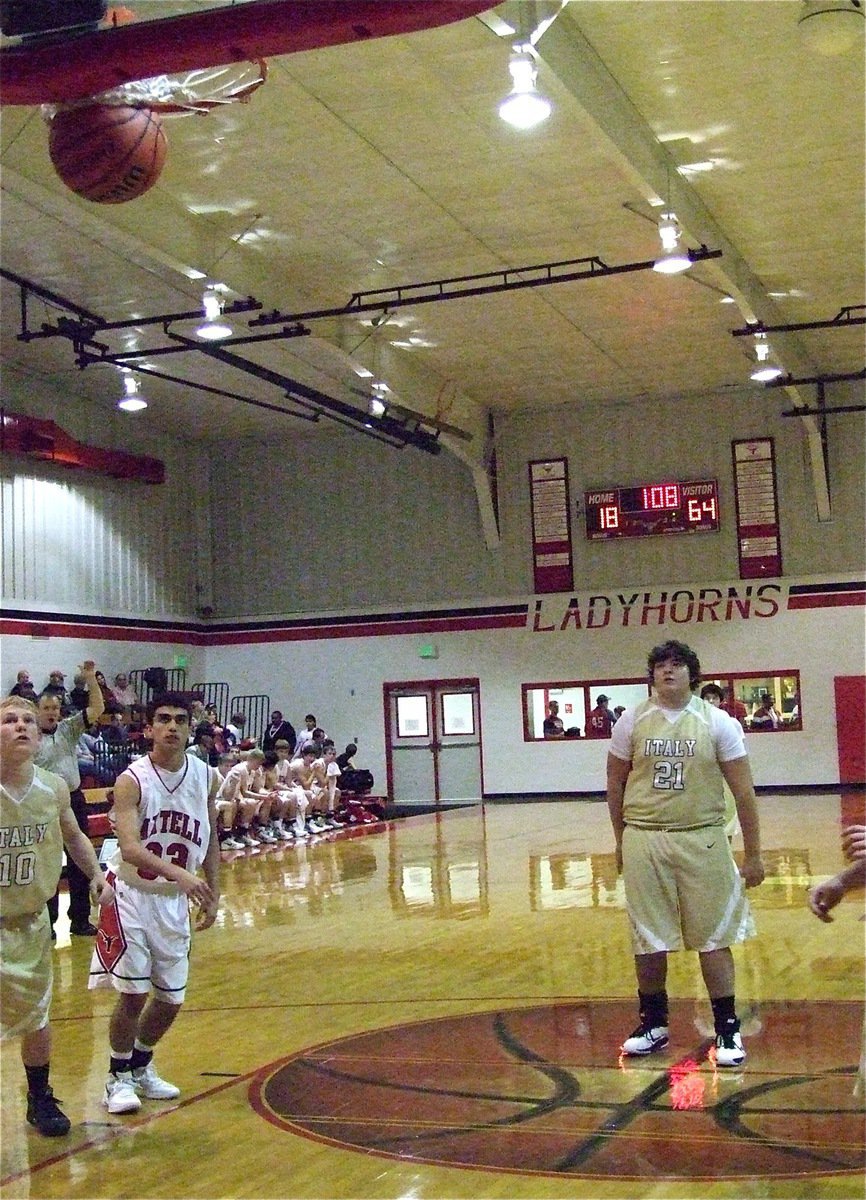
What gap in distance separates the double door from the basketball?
2100 centimetres

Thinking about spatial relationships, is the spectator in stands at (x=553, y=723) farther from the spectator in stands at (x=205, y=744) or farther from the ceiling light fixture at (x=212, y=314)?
the ceiling light fixture at (x=212, y=314)

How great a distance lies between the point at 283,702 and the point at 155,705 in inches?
870

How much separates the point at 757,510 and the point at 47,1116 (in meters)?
21.1

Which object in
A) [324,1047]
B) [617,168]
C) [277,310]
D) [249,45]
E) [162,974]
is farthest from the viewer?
[277,310]

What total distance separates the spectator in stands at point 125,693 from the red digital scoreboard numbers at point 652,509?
8.64 m

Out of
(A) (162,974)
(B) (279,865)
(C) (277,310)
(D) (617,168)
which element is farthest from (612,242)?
(A) (162,974)

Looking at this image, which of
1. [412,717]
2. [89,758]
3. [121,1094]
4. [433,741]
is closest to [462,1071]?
[121,1094]

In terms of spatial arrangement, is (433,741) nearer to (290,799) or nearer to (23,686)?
(290,799)

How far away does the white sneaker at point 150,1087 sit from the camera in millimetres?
5523

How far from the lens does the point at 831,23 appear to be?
35.4ft

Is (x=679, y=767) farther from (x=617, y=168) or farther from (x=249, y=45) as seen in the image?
(x=617, y=168)

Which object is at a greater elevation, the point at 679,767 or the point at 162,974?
the point at 679,767

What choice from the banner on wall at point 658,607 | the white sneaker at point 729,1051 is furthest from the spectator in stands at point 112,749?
the white sneaker at point 729,1051

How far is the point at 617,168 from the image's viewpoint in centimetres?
1382
